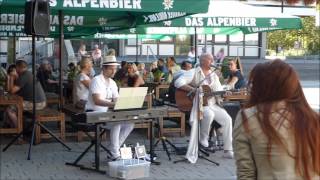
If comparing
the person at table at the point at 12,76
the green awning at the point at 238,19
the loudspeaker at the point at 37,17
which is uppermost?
the green awning at the point at 238,19

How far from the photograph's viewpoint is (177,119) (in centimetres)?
1111

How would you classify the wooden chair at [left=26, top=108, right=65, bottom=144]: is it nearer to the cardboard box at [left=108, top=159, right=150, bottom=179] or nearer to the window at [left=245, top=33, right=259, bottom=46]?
the cardboard box at [left=108, top=159, right=150, bottom=179]

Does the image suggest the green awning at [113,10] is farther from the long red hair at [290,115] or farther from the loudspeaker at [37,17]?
the long red hair at [290,115]

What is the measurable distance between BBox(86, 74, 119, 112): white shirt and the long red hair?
5.37 m

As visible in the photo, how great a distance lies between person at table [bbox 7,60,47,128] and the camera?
10352mm

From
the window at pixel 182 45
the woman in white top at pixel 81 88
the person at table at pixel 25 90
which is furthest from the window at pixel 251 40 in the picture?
the woman in white top at pixel 81 88

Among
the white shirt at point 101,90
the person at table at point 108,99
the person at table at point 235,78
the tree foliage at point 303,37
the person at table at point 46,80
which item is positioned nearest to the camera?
the person at table at point 108,99

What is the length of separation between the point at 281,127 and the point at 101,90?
215 inches

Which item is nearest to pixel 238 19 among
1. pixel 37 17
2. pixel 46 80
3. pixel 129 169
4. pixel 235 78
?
pixel 235 78

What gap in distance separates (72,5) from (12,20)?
572 centimetres

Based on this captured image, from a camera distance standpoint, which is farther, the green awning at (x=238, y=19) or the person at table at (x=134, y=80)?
the green awning at (x=238, y=19)

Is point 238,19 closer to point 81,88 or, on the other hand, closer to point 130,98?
point 81,88

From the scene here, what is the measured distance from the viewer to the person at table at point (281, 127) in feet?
9.64

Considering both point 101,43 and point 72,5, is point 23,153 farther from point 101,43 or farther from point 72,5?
point 101,43
